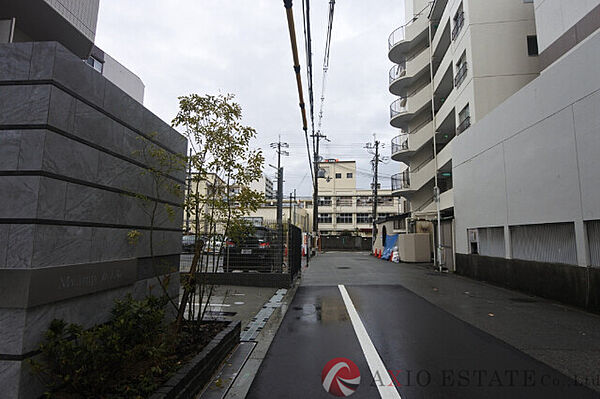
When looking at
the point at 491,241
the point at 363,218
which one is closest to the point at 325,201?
the point at 363,218

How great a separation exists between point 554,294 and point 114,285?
33.7 ft

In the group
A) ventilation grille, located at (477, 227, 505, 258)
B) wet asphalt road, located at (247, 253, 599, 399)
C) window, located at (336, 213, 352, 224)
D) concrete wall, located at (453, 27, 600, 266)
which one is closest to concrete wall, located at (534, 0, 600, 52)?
concrete wall, located at (453, 27, 600, 266)

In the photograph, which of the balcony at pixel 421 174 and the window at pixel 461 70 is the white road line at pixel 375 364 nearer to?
the window at pixel 461 70

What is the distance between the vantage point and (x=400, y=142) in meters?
30.2

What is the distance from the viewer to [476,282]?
12.9m

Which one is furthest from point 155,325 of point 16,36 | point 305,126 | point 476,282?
point 476,282

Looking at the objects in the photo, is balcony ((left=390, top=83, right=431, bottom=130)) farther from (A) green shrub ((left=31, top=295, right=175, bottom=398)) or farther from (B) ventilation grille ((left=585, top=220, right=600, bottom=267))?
(A) green shrub ((left=31, top=295, right=175, bottom=398))

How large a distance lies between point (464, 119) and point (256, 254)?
1277 cm

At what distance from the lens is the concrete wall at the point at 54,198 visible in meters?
2.70

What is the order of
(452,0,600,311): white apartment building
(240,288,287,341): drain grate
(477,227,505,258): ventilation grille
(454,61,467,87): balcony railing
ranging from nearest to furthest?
(240,288,287,341): drain grate → (452,0,600,311): white apartment building → (477,227,505,258): ventilation grille → (454,61,467,87): balcony railing

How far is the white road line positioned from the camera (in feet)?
11.9

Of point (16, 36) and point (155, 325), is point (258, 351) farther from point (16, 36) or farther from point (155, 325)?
point (16, 36)

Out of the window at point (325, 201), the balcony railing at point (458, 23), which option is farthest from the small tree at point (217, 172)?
the window at point (325, 201)

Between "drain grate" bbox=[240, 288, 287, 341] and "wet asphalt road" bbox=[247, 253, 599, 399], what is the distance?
426 mm
